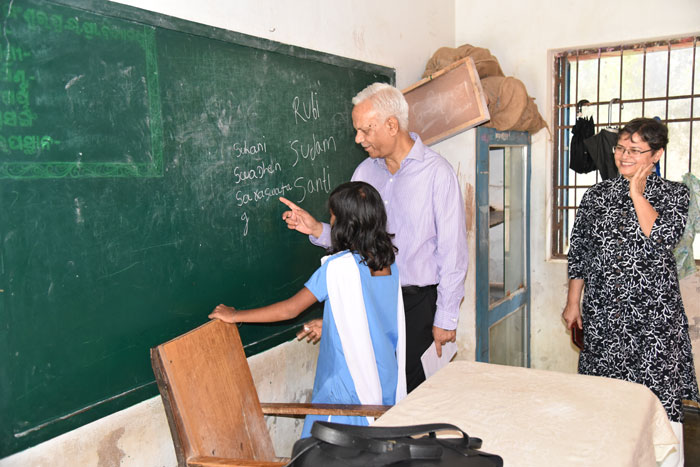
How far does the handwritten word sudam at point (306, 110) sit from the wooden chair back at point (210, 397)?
1.05 metres

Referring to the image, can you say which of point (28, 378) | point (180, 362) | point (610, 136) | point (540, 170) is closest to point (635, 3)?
point (610, 136)

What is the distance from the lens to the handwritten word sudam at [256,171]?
2.32m

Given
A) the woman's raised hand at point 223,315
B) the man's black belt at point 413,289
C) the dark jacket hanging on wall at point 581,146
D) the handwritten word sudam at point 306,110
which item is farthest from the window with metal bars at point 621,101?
the woman's raised hand at point 223,315

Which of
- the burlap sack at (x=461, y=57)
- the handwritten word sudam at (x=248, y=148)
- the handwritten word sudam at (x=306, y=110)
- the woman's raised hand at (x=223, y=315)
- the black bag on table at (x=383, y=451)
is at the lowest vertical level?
the black bag on table at (x=383, y=451)

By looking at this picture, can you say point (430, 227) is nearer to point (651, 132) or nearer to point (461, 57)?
point (651, 132)

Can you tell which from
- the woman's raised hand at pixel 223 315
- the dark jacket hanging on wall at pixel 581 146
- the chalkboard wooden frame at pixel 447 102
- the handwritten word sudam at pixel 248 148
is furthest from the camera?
the dark jacket hanging on wall at pixel 581 146

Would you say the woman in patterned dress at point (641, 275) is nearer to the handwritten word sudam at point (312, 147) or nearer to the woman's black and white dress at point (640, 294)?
the woman's black and white dress at point (640, 294)

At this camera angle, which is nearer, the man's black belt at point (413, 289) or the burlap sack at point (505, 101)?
the man's black belt at point (413, 289)

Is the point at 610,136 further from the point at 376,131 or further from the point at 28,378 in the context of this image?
the point at 28,378

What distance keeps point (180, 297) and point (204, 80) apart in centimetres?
79

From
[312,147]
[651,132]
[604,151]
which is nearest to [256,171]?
[312,147]

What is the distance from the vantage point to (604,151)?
3.86 meters

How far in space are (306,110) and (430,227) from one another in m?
0.78

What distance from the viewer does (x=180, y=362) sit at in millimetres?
1749
